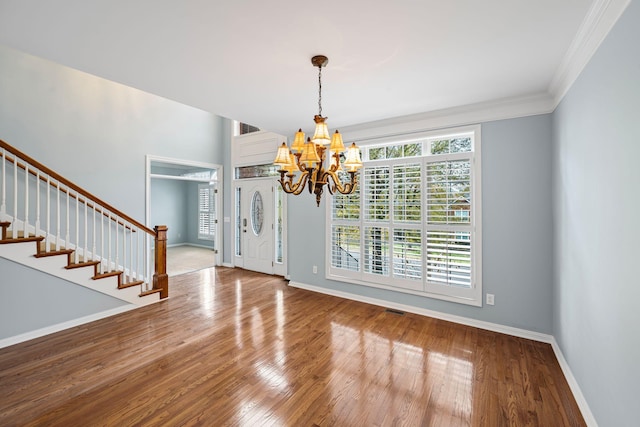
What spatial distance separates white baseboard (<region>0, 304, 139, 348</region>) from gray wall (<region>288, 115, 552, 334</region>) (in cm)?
433

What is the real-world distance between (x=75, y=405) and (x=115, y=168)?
3654 millimetres

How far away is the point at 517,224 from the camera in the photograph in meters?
2.93

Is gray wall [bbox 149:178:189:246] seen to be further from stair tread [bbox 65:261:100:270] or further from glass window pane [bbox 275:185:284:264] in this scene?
stair tread [bbox 65:261:100:270]

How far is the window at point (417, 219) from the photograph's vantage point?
319 cm

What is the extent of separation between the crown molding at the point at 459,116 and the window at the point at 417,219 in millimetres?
123

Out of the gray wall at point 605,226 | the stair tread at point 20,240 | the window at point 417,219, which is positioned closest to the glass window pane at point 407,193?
the window at point 417,219

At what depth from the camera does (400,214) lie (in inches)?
142

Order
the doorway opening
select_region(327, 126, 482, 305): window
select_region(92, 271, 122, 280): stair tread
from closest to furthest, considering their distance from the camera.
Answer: select_region(327, 126, 482, 305): window → select_region(92, 271, 122, 280): stair tread → the doorway opening

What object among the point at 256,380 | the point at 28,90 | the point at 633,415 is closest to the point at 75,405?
the point at 256,380

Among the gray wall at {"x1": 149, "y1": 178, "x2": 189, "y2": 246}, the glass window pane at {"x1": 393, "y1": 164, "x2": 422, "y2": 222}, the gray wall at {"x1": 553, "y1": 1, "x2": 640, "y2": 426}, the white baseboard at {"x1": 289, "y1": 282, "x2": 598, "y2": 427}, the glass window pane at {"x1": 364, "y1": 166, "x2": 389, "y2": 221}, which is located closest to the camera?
the gray wall at {"x1": 553, "y1": 1, "x2": 640, "y2": 426}

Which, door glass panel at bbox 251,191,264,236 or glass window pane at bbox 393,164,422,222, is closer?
glass window pane at bbox 393,164,422,222

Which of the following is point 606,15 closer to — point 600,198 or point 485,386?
point 600,198

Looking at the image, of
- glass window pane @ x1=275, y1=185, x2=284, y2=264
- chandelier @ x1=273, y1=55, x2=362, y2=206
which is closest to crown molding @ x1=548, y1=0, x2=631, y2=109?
chandelier @ x1=273, y1=55, x2=362, y2=206

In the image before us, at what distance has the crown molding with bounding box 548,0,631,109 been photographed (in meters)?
1.47
